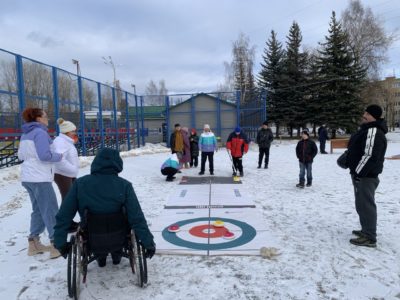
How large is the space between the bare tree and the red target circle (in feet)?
108

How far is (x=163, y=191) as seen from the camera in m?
7.74

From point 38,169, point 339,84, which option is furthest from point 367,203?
point 339,84

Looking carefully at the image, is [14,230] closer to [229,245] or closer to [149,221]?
[149,221]

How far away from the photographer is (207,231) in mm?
4844

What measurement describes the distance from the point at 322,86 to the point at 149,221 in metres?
29.4

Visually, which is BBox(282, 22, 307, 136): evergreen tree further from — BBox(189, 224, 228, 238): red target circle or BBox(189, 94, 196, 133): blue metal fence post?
BBox(189, 224, 228, 238): red target circle

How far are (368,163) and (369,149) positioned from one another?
17cm

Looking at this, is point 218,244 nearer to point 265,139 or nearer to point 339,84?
point 265,139

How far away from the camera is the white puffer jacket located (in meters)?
4.21

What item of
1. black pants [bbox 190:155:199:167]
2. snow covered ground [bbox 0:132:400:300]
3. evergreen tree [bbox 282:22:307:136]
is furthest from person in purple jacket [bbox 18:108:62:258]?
evergreen tree [bbox 282:22:307:136]

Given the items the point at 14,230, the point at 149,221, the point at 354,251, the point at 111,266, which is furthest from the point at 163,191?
the point at 354,251

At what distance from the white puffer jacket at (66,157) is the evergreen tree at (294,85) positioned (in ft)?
98.3

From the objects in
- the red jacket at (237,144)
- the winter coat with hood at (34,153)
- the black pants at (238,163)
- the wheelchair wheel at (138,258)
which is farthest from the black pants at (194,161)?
the wheelchair wheel at (138,258)

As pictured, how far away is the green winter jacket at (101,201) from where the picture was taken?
304 centimetres
